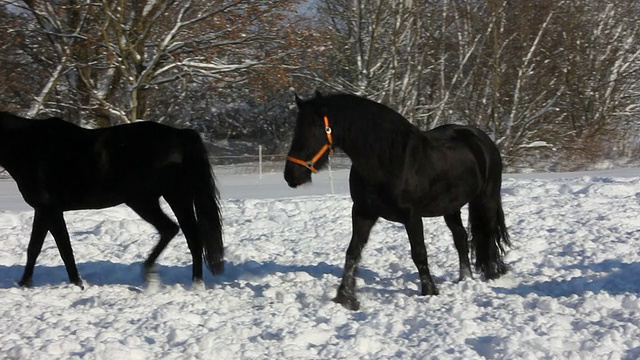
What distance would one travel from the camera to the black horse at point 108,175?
259 inches

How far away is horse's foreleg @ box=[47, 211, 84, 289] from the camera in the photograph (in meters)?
6.54

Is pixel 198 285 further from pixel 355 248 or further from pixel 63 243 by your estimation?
pixel 355 248

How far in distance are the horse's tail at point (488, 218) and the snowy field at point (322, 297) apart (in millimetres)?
211

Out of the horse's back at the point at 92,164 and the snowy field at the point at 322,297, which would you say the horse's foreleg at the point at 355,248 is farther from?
the horse's back at the point at 92,164

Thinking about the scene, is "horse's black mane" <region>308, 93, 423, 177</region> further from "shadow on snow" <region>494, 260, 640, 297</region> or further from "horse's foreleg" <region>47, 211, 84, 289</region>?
"horse's foreleg" <region>47, 211, 84, 289</region>

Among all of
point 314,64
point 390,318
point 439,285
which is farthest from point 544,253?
point 314,64

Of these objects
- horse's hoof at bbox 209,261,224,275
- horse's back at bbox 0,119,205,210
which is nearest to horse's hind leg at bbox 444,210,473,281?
horse's hoof at bbox 209,261,224,275

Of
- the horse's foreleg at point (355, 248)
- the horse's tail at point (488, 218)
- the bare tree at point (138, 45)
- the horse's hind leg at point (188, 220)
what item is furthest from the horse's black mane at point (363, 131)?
the bare tree at point (138, 45)

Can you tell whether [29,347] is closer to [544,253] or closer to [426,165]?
[426,165]

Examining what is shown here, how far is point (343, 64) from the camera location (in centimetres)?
2433

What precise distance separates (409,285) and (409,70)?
16814 mm

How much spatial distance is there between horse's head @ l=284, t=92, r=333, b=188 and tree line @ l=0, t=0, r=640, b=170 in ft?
41.5

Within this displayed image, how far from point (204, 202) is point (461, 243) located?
2461mm

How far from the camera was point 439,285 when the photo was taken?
6.58m
